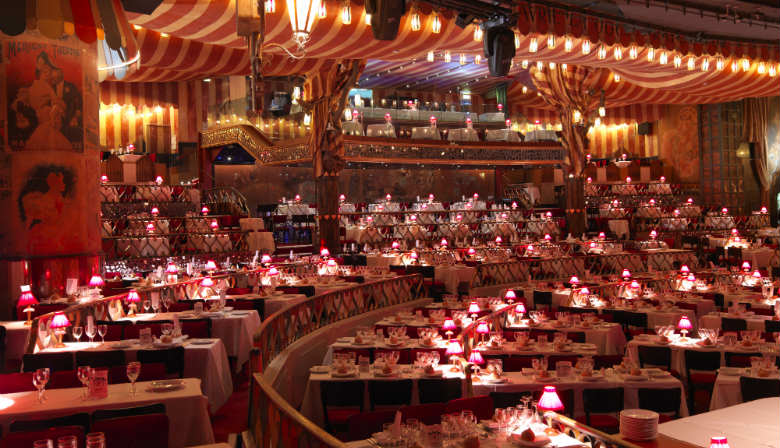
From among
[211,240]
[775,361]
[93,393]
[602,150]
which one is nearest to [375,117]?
[211,240]

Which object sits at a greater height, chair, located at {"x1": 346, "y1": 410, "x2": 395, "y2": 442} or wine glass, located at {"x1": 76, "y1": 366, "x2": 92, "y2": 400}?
wine glass, located at {"x1": 76, "y1": 366, "x2": 92, "y2": 400}

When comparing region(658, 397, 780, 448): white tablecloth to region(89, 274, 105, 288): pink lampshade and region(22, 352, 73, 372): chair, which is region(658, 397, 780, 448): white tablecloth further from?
region(89, 274, 105, 288): pink lampshade

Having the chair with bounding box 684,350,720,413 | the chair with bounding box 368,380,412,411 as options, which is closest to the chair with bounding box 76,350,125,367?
the chair with bounding box 368,380,412,411

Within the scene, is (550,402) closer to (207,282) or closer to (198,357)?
(198,357)

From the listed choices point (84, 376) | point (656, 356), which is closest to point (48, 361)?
point (84, 376)

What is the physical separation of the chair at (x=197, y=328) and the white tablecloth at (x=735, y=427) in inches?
172

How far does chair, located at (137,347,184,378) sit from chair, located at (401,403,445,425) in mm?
2203

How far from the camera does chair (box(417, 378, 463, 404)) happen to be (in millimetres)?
5625

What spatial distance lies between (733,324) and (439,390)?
4.72 meters

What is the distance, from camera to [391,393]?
5.59m

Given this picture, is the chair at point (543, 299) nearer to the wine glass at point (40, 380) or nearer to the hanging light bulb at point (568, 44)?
the hanging light bulb at point (568, 44)

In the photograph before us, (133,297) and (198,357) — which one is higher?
(133,297)

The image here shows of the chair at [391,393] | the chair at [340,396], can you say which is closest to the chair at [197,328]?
the chair at [340,396]

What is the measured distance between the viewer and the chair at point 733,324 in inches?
335
